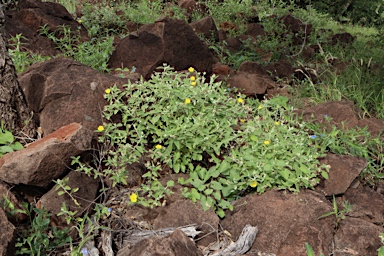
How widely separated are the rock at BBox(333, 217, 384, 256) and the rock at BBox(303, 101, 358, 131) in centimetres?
124

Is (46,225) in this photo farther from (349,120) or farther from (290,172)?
(349,120)

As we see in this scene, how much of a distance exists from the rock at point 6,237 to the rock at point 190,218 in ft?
2.97

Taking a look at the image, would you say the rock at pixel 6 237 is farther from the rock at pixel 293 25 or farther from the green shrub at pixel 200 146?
the rock at pixel 293 25

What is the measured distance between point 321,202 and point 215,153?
91cm

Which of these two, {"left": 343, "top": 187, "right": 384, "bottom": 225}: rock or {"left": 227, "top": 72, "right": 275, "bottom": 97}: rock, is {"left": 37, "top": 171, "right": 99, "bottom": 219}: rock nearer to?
{"left": 343, "top": 187, "right": 384, "bottom": 225}: rock

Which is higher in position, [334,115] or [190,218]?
[334,115]

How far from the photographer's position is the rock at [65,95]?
348cm

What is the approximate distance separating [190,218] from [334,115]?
200cm

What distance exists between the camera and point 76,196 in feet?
9.32

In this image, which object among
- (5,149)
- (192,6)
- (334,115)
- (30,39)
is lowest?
(192,6)

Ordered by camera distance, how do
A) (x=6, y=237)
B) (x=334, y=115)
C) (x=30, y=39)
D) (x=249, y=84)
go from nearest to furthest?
1. (x=6, y=237)
2. (x=334, y=115)
3. (x=249, y=84)
4. (x=30, y=39)

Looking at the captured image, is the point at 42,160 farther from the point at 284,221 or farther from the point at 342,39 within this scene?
the point at 342,39

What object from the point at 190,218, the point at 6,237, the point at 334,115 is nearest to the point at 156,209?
the point at 190,218

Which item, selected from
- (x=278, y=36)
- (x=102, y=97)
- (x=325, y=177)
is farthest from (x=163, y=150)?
(x=278, y=36)
